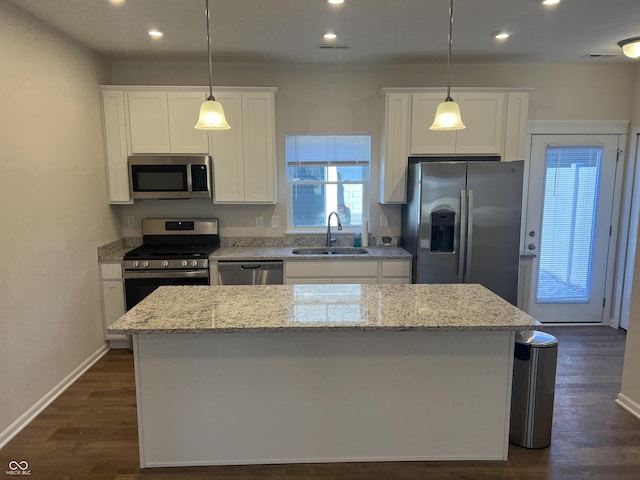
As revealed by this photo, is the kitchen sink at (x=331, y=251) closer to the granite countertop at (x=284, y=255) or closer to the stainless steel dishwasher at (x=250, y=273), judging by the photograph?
the granite countertop at (x=284, y=255)

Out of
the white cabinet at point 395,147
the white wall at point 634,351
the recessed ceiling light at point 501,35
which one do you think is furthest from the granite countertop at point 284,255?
the recessed ceiling light at point 501,35

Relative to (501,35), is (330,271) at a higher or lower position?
lower

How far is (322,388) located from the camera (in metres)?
2.17

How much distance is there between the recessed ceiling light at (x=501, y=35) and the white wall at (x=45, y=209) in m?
3.42

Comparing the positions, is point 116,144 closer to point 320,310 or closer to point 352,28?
point 352,28

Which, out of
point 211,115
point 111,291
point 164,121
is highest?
point 164,121

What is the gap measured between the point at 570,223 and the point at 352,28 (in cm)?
308

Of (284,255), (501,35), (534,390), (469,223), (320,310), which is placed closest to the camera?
(320,310)

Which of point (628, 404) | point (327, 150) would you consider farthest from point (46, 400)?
point (628, 404)

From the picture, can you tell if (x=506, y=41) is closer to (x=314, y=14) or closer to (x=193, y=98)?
(x=314, y=14)

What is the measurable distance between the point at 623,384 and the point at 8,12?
4819 mm

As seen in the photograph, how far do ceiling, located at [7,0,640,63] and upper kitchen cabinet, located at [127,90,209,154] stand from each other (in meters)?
0.40

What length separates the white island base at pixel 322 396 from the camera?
83.4 inches

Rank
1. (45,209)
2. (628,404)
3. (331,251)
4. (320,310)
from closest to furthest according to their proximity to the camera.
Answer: (320,310)
(628,404)
(45,209)
(331,251)
